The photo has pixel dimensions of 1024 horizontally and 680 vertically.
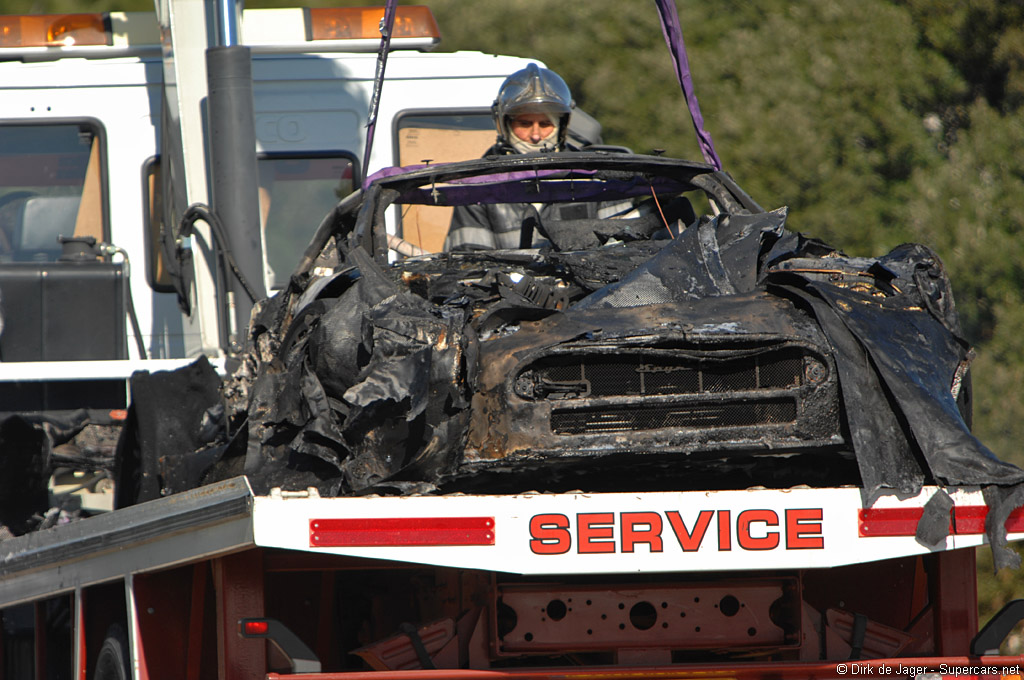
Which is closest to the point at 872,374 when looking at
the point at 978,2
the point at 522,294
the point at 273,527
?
the point at 522,294

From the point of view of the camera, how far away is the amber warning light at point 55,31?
7906 mm

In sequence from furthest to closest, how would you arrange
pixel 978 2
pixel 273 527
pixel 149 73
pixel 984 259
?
pixel 978 2 → pixel 984 259 → pixel 149 73 → pixel 273 527

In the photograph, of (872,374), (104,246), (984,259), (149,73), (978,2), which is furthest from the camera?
(978,2)

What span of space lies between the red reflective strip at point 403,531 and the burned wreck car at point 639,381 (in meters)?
0.28

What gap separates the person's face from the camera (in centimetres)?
623

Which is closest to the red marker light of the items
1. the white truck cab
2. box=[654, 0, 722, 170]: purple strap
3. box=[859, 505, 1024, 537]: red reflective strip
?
box=[859, 505, 1024, 537]: red reflective strip

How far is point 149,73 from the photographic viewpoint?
780 cm

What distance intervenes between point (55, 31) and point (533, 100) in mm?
3435

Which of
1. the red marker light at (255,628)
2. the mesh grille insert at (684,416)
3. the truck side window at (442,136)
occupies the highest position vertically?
the truck side window at (442,136)

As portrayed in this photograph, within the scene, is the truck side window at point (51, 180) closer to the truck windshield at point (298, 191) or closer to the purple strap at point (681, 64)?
the truck windshield at point (298, 191)

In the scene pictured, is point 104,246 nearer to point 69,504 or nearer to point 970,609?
point 69,504

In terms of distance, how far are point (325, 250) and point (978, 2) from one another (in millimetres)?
12875

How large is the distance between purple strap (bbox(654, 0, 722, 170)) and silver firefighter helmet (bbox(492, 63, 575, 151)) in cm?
65

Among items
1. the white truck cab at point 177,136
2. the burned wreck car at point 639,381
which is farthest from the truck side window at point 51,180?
the burned wreck car at point 639,381
